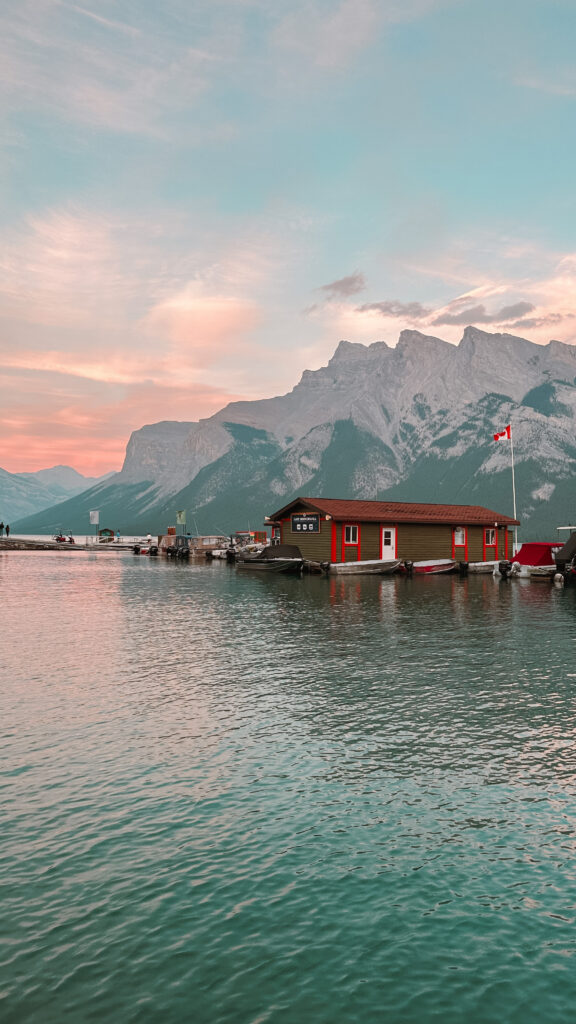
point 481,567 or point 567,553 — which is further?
point 481,567

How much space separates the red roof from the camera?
69.7m

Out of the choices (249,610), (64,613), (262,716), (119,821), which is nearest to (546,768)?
(262,716)

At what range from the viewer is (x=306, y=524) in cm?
7269

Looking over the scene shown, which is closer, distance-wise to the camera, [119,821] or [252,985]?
[252,985]

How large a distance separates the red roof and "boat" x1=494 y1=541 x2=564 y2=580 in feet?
24.2

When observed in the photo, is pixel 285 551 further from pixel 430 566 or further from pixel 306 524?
pixel 430 566

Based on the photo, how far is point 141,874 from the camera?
9406mm

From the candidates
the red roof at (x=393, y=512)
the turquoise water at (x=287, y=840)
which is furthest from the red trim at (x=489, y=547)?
the turquoise water at (x=287, y=840)

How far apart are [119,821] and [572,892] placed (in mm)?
6532

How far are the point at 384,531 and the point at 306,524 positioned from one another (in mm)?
7925

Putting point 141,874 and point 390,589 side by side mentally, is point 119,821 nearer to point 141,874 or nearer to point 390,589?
point 141,874

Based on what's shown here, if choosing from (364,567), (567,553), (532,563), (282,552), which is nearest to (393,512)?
(364,567)

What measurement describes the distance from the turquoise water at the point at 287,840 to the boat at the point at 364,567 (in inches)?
1707

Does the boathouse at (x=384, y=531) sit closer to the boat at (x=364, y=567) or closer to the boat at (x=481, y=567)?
the boat at (x=364, y=567)
